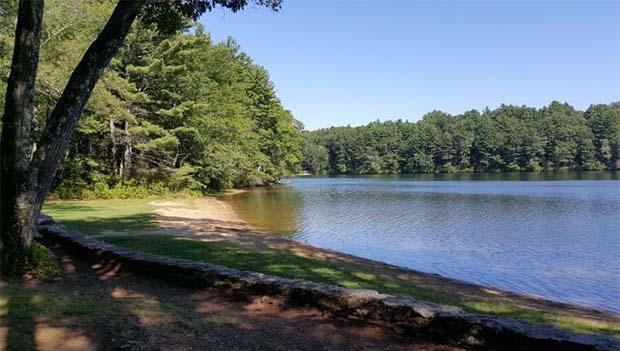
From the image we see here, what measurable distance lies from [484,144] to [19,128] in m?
106

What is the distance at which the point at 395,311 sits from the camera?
5605 millimetres

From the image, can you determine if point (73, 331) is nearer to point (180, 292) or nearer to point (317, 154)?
point (180, 292)

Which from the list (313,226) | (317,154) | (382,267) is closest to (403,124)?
(317,154)

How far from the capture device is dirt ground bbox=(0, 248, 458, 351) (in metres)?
4.66

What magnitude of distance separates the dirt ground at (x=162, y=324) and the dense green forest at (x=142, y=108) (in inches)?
568

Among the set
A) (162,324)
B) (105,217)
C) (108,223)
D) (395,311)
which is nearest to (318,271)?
(395,311)

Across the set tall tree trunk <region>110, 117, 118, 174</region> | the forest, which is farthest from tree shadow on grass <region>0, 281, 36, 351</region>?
tall tree trunk <region>110, 117, 118, 174</region>

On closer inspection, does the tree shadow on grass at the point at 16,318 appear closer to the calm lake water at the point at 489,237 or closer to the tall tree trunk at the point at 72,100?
the tall tree trunk at the point at 72,100

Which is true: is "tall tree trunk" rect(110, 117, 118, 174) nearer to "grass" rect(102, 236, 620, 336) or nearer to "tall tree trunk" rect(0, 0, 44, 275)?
"grass" rect(102, 236, 620, 336)

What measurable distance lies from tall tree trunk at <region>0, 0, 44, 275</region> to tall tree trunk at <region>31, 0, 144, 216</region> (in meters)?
0.18

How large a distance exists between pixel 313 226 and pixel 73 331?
1739 cm

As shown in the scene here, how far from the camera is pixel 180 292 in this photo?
7430 mm

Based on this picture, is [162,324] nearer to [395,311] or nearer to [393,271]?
[395,311]

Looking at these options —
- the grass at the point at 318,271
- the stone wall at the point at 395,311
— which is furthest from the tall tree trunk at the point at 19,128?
the grass at the point at 318,271
